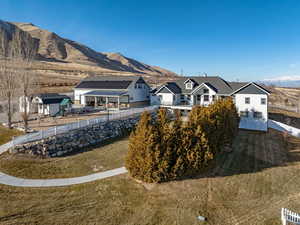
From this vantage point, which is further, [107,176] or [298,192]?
[107,176]

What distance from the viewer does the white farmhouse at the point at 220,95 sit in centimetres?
2869

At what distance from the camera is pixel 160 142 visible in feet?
43.7

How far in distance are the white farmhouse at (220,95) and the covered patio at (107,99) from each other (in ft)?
24.0

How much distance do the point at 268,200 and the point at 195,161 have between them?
522 cm

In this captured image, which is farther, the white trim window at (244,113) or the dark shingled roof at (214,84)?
the dark shingled roof at (214,84)

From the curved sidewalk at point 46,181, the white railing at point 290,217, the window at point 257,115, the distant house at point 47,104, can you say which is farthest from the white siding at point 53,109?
the window at point 257,115

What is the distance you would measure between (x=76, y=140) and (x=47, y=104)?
11.8 m

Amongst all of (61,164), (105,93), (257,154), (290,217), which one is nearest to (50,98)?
(105,93)

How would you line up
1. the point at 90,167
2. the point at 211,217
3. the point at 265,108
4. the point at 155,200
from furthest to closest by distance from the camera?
the point at 265,108 → the point at 90,167 → the point at 155,200 → the point at 211,217

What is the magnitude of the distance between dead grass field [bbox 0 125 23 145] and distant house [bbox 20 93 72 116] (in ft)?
23.2

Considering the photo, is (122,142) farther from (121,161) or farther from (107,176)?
(107,176)

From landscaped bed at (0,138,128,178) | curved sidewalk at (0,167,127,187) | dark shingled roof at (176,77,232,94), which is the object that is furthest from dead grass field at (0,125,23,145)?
dark shingled roof at (176,77,232,94)

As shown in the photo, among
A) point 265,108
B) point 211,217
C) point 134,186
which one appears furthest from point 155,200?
point 265,108

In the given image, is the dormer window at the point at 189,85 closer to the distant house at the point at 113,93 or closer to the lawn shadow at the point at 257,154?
the distant house at the point at 113,93
